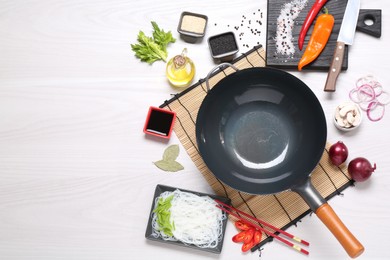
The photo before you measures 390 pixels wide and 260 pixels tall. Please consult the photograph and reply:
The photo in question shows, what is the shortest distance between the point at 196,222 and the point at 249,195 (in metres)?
0.19

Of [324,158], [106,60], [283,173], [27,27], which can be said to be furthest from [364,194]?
[27,27]

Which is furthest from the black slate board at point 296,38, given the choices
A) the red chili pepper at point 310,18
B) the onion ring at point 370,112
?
the onion ring at point 370,112

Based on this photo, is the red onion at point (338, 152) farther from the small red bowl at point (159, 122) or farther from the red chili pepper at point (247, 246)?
the small red bowl at point (159, 122)

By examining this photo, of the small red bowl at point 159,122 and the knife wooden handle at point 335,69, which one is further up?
the knife wooden handle at point 335,69

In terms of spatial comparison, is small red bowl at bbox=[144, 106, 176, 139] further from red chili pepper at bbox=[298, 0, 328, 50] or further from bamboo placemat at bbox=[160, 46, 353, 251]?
red chili pepper at bbox=[298, 0, 328, 50]

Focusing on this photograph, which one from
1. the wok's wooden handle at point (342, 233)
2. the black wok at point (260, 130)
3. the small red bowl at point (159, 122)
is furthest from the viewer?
the small red bowl at point (159, 122)

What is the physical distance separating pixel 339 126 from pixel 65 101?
92 centimetres

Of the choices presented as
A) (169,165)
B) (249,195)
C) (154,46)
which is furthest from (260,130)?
(154,46)

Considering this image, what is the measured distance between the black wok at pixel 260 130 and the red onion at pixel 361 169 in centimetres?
14

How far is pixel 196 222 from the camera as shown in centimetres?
139

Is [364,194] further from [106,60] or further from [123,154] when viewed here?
[106,60]

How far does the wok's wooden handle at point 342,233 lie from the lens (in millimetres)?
1180

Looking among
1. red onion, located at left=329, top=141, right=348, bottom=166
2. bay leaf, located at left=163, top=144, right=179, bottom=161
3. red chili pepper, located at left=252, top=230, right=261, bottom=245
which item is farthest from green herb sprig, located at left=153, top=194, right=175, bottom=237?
red onion, located at left=329, top=141, right=348, bottom=166

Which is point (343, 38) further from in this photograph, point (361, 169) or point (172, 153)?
point (172, 153)
